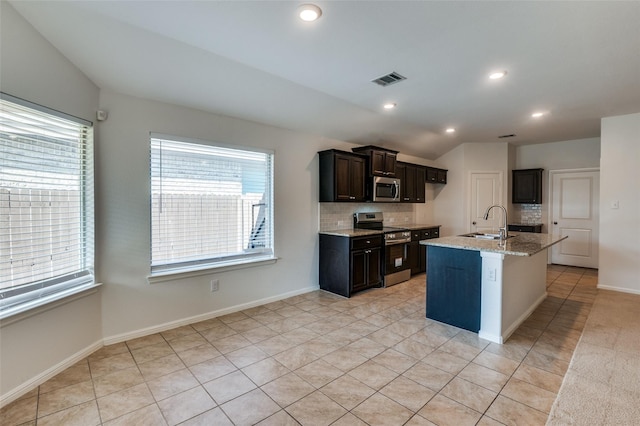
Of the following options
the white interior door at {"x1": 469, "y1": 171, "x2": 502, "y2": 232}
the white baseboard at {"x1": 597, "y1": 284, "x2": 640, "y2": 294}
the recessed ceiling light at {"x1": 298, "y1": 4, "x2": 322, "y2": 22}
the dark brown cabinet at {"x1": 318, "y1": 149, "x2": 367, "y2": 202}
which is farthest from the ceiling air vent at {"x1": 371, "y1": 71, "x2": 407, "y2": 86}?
the white baseboard at {"x1": 597, "y1": 284, "x2": 640, "y2": 294}

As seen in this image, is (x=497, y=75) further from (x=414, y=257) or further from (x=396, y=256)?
(x=414, y=257)

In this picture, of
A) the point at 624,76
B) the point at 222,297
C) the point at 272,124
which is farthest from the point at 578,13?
the point at 222,297

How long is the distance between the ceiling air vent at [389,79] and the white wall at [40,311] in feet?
9.00

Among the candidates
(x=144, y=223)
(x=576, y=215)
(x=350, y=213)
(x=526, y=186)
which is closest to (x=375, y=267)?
(x=350, y=213)

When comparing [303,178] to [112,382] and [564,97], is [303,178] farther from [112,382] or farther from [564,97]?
[564,97]

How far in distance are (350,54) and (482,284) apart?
256 cm

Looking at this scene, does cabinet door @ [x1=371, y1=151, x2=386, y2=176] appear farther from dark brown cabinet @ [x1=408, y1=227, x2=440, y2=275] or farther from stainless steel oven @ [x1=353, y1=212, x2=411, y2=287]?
dark brown cabinet @ [x1=408, y1=227, x2=440, y2=275]

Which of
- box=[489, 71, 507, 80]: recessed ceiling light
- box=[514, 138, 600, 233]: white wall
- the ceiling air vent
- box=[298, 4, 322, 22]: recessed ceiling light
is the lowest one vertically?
box=[514, 138, 600, 233]: white wall

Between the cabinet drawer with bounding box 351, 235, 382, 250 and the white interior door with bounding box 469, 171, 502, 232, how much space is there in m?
2.92

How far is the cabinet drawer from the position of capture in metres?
4.26

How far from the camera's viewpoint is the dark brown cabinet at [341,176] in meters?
4.38

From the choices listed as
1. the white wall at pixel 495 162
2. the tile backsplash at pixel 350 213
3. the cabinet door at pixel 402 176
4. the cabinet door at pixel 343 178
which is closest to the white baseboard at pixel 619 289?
the white wall at pixel 495 162

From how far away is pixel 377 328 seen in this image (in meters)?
3.22

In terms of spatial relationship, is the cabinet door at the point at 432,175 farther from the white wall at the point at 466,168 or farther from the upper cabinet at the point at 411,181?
the white wall at the point at 466,168
